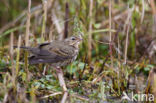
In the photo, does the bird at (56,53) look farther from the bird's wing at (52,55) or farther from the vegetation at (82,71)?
the vegetation at (82,71)

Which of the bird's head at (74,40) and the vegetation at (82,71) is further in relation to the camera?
the bird's head at (74,40)

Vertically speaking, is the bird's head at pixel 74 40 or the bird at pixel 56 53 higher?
the bird's head at pixel 74 40

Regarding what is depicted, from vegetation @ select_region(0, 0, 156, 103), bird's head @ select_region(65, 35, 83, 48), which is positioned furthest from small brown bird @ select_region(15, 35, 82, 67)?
vegetation @ select_region(0, 0, 156, 103)

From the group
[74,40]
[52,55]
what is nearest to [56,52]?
[52,55]

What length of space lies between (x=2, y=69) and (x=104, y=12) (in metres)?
3.66

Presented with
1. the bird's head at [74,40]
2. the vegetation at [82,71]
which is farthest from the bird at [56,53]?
the vegetation at [82,71]

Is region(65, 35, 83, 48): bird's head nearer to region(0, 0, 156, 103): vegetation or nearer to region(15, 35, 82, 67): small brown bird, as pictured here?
region(15, 35, 82, 67): small brown bird

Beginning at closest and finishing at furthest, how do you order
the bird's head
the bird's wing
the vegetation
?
the vegetation, the bird's wing, the bird's head

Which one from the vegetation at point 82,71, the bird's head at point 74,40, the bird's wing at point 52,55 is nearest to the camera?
the vegetation at point 82,71

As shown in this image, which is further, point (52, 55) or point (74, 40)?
point (74, 40)

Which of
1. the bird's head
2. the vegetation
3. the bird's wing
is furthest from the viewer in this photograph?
the bird's head

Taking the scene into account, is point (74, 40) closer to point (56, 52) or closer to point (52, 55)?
point (56, 52)

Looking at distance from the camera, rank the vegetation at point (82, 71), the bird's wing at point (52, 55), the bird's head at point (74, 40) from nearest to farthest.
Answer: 1. the vegetation at point (82, 71)
2. the bird's wing at point (52, 55)
3. the bird's head at point (74, 40)

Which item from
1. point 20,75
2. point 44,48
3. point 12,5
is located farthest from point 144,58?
point 12,5
